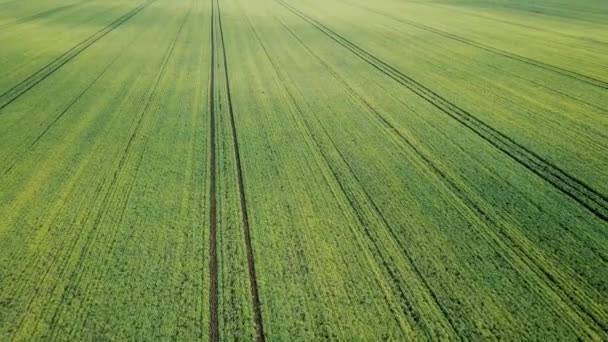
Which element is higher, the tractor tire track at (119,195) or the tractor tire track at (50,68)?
the tractor tire track at (50,68)

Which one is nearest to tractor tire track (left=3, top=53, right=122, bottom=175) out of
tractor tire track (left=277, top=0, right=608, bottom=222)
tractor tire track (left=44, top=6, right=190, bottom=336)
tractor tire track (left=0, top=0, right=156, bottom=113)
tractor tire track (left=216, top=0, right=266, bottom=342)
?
tractor tire track (left=0, top=0, right=156, bottom=113)

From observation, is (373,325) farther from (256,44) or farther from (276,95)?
(256,44)

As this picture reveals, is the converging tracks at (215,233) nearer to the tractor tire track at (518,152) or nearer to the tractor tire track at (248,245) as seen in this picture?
the tractor tire track at (248,245)

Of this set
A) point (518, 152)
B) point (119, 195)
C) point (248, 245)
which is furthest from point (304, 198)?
point (518, 152)

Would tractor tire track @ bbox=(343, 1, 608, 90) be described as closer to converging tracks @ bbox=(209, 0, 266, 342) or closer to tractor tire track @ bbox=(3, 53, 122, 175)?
converging tracks @ bbox=(209, 0, 266, 342)

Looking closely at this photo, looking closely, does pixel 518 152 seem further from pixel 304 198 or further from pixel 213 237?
pixel 213 237

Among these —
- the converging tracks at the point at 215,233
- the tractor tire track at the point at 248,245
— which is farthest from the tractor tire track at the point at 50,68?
the tractor tire track at the point at 248,245
